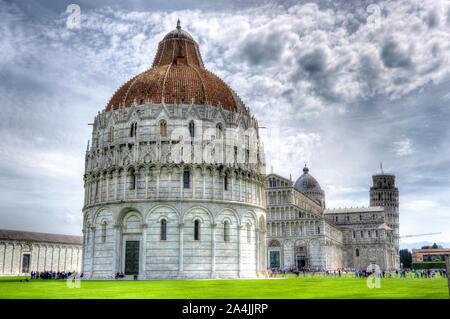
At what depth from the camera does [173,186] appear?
158 feet

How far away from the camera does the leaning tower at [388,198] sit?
155m

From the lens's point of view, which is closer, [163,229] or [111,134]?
[163,229]

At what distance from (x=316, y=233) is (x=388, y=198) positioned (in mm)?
70814

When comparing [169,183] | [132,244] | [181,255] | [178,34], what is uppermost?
[178,34]

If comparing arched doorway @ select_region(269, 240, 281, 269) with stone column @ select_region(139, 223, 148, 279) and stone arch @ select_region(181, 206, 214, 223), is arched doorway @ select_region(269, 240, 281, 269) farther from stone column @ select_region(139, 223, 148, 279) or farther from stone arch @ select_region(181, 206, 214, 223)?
stone column @ select_region(139, 223, 148, 279)

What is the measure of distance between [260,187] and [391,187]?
115 metres

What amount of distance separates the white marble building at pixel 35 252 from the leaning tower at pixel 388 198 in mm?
99273

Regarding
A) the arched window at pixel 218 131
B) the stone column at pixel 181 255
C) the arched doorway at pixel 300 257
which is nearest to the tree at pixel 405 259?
the arched doorway at pixel 300 257

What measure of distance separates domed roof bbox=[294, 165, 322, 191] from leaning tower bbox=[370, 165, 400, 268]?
30990mm

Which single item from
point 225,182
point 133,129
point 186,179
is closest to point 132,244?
point 186,179

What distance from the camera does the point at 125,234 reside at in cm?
4850

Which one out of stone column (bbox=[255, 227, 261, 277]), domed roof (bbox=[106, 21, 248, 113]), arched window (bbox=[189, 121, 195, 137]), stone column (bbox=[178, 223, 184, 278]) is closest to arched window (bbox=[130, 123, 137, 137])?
domed roof (bbox=[106, 21, 248, 113])

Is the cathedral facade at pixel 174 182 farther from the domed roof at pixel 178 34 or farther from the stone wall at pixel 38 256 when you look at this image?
the stone wall at pixel 38 256

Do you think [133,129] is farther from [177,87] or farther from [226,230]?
[226,230]
